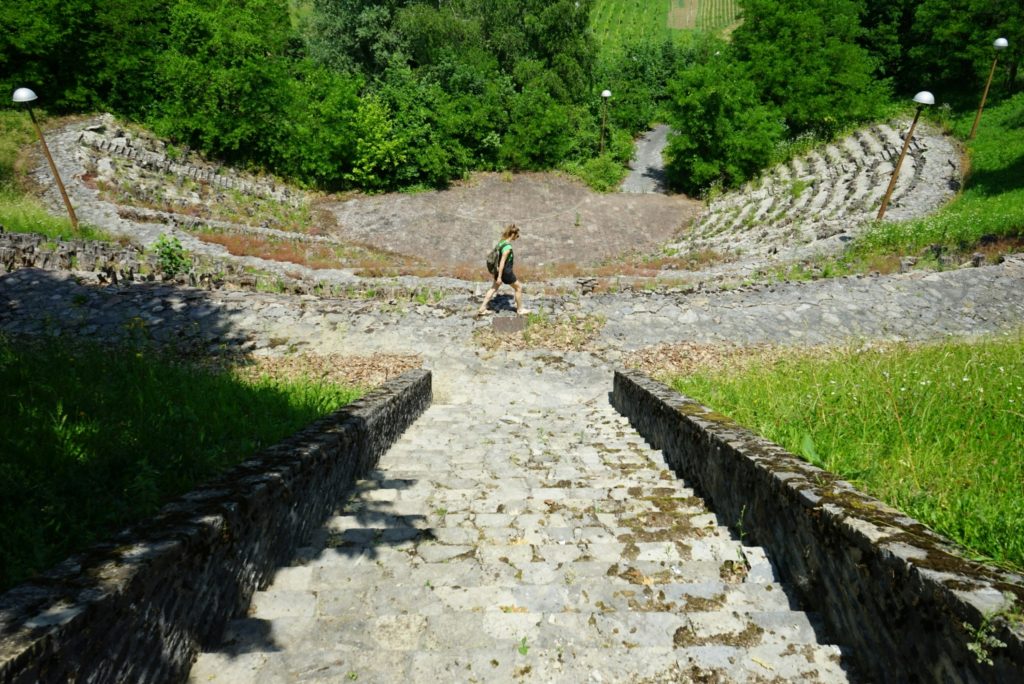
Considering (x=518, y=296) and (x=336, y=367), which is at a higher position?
(x=518, y=296)

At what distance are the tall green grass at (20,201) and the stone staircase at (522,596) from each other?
16.6m

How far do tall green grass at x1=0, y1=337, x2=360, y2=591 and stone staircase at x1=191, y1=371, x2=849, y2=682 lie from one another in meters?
0.80

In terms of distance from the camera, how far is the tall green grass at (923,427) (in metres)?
2.56

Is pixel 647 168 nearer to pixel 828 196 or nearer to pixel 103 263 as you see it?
pixel 828 196

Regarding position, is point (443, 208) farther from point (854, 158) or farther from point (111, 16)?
point (854, 158)

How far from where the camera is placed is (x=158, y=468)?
3244 mm

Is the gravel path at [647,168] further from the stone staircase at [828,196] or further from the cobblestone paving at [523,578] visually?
the cobblestone paving at [523,578]

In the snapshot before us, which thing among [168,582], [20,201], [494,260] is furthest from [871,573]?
[20,201]

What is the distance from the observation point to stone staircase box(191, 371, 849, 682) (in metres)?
2.26

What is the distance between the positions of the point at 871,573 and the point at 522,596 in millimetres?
1599

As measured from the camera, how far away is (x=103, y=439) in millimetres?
3516

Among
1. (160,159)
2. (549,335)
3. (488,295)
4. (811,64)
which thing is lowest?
(549,335)

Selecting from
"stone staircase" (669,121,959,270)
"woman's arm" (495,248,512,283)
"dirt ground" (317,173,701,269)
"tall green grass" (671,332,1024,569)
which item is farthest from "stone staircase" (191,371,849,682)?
"dirt ground" (317,173,701,269)

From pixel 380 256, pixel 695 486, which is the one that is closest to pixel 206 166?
pixel 380 256
